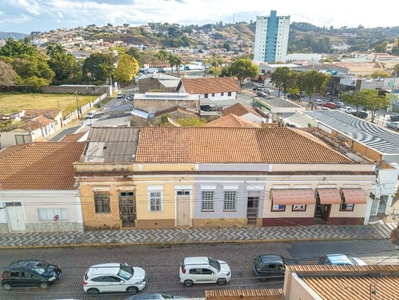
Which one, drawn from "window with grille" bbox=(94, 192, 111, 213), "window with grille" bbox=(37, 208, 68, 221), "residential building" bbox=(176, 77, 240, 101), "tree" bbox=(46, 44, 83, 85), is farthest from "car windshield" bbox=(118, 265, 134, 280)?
"tree" bbox=(46, 44, 83, 85)

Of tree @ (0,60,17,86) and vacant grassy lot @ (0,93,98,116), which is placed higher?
tree @ (0,60,17,86)

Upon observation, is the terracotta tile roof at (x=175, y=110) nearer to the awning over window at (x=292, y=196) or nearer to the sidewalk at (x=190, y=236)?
the sidewalk at (x=190, y=236)

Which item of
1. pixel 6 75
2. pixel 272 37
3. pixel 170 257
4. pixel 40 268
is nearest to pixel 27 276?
pixel 40 268

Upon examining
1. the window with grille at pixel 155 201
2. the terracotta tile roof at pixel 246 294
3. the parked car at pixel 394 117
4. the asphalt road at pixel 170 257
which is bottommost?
Result: the asphalt road at pixel 170 257

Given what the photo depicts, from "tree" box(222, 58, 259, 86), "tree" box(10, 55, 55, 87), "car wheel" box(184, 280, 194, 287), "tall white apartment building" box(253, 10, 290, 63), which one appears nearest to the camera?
"car wheel" box(184, 280, 194, 287)

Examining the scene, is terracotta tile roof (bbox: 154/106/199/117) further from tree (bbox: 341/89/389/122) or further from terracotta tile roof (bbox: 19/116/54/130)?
tree (bbox: 341/89/389/122)

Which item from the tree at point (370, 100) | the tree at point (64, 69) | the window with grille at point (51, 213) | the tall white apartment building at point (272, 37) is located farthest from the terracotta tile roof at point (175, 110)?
the tall white apartment building at point (272, 37)

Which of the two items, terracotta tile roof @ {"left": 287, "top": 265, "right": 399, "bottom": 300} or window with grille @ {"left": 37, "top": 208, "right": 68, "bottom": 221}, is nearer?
terracotta tile roof @ {"left": 287, "top": 265, "right": 399, "bottom": 300}
